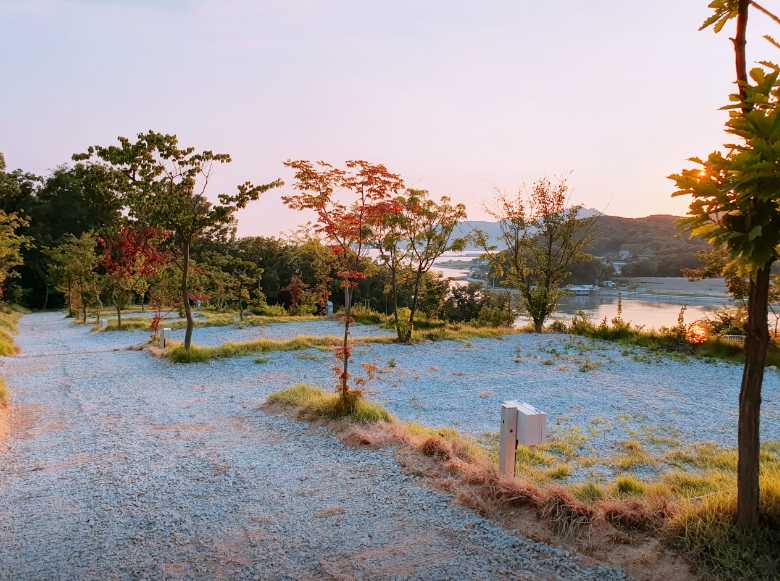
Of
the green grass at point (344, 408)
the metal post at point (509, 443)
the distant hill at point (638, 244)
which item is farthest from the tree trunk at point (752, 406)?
the distant hill at point (638, 244)

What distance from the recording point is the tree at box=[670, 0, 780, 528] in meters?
2.19

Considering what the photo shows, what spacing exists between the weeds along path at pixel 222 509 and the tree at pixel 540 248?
9.46 metres

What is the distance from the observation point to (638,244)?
21.1 m

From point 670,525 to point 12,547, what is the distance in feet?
11.8

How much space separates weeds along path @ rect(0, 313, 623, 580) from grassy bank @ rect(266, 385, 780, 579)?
0.75 ft

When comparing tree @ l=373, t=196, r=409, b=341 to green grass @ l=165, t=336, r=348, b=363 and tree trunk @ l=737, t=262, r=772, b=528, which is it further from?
tree trunk @ l=737, t=262, r=772, b=528

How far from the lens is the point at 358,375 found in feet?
29.8

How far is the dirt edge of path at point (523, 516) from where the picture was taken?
107 inches

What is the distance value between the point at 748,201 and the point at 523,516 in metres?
2.10

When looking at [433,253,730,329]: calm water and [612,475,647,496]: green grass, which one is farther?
[433,253,730,329]: calm water

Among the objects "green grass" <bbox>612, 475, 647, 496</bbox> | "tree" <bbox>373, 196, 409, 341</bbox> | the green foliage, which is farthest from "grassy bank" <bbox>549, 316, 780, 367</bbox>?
the green foliage

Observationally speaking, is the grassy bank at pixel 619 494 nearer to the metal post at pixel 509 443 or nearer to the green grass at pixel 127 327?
the metal post at pixel 509 443

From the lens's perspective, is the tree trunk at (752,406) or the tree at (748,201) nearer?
the tree at (748,201)

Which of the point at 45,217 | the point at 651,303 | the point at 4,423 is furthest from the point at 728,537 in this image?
the point at 45,217
